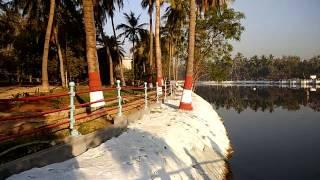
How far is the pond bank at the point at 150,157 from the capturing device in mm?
7293

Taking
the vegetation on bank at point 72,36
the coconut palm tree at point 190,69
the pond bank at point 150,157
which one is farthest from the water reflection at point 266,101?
the pond bank at point 150,157

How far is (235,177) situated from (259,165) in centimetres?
284

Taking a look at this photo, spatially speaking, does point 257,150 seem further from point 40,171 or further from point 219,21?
point 219,21

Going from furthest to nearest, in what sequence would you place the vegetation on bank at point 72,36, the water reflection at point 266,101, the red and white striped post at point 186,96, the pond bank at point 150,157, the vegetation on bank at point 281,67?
the vegetation on bank at point 281,67
the water reflection at point 266,101
the vegetation on bank at point 72,36
the red and white striped post at point 186,96
the pond bank at point 150,157

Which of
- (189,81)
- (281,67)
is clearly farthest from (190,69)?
(281,67)

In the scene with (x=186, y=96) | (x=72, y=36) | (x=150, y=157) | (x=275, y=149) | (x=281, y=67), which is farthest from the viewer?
(x=281, y=67)

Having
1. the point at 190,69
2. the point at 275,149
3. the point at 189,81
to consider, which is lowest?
the point at 275,149

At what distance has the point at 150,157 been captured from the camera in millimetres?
8828

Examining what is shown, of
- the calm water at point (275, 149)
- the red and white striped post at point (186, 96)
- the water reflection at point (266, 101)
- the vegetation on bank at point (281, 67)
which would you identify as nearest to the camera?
the calm water at point (275, 149)

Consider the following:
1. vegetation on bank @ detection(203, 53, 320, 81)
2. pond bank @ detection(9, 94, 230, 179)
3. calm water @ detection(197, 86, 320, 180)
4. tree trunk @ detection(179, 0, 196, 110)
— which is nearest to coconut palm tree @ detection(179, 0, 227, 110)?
tree trunk @ detection(179, 0, 196, 110)

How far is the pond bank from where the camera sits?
729 centimetres

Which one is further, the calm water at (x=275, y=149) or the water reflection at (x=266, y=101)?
the water reflection at (x=266, y=101)

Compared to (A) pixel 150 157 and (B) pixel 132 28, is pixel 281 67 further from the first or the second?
(A) pixel 150 157

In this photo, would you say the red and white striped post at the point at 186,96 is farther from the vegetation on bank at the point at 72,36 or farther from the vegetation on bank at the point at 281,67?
the vegetation on bank at the point at 281,67
